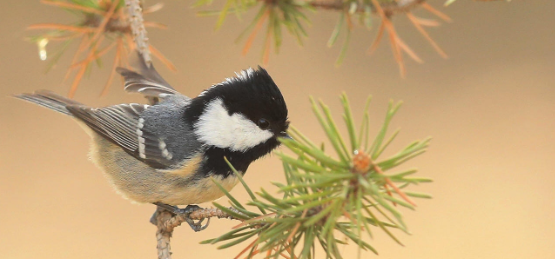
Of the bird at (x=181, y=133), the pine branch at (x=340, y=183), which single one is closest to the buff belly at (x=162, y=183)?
the bird at (x=181, y=133)

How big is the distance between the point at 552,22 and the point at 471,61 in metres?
0.25

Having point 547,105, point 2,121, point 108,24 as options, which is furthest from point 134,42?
point 547,105

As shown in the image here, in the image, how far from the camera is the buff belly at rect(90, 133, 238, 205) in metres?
0.84

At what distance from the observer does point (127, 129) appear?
3.12ft

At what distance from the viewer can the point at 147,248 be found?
1539 millimetres

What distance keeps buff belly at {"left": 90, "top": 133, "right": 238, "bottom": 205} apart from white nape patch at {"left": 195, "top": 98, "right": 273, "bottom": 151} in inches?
1.6

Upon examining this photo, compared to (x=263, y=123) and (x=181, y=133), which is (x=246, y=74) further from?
(x=181, y=133)

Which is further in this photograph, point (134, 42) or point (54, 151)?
point (54, 151)

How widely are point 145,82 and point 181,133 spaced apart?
116 millimetres

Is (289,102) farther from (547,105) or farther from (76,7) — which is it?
(76,7)

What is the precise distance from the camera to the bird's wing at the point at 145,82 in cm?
89

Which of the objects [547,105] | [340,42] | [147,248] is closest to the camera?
[147,248]

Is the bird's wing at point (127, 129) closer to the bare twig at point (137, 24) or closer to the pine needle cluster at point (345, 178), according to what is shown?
the bare twig at point (137, 24)

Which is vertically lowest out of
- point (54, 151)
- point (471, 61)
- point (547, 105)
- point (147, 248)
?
point (147, 248)
